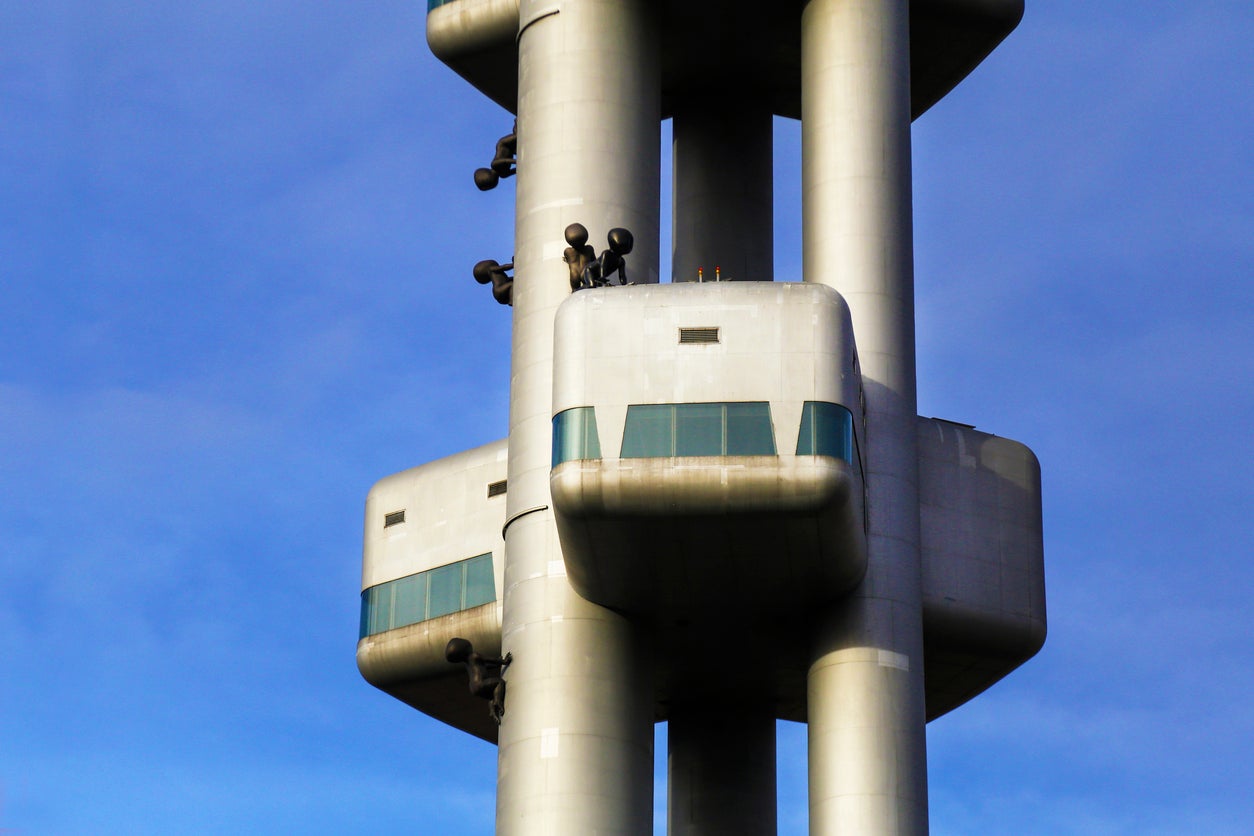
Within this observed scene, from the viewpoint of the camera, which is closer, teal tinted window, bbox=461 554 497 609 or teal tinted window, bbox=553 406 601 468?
teal tinted window, bbox=553 406 601 468

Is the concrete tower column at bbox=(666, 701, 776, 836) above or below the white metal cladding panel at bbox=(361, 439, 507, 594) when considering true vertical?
below

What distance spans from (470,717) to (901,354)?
15428 millimetres

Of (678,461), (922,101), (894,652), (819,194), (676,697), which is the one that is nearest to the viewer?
(678,461)

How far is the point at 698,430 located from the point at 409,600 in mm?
14634

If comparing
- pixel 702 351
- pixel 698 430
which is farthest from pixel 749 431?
pixel 702 351

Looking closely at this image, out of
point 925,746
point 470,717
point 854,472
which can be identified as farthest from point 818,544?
point 470,717

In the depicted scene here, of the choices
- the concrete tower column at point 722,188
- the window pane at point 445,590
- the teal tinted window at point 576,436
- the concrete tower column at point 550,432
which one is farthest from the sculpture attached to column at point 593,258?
the concrete tower column at point 722,188

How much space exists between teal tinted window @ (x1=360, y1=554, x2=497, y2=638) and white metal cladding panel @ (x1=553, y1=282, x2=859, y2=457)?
35.3ft

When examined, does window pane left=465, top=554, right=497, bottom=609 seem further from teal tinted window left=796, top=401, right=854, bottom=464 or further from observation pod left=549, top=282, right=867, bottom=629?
teal tinted window left=796, top=401, right=854, bottom=464

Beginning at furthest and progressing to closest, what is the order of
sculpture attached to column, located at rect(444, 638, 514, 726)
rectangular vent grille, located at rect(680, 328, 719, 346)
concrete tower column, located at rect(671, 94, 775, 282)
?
concrete tower column, located at rect(671, 94, 775, 282) → sculpture attached to column, located at rect(444, 638, 514, 726) → rectangular vent grille, located at rect(680, 328, 719, 346)

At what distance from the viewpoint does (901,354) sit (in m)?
62.1

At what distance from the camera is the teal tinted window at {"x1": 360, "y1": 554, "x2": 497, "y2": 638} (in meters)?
64.9

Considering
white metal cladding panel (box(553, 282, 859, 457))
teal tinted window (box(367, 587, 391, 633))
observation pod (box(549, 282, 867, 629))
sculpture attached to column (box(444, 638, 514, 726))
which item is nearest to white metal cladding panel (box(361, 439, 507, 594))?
teal tinted window (box(367, 587, 391, 633))

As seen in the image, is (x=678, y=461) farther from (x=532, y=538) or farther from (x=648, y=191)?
(x=648, y=191)
